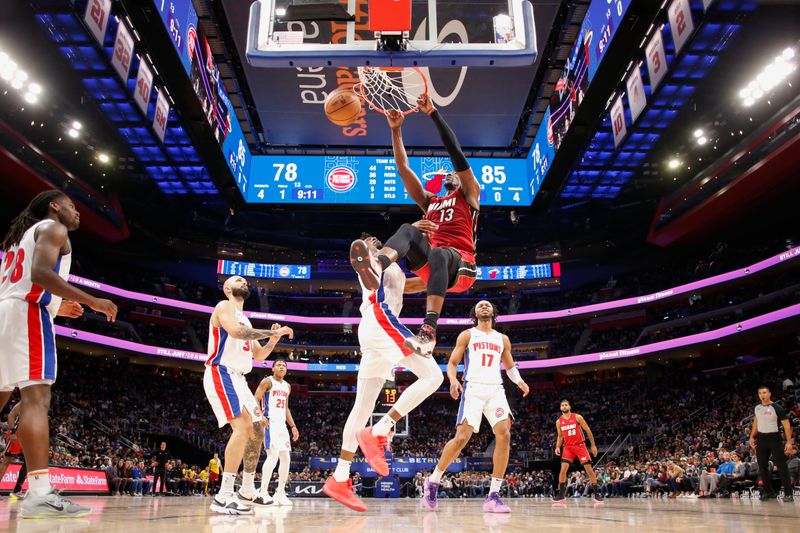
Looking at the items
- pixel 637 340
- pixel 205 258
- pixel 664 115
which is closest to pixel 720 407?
pixel 637 340

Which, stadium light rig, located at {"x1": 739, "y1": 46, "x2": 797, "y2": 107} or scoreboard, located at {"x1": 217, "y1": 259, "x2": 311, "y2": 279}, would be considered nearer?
stadium light rig, located at {"x1": 739, "y1": 46, "x2": 797, "y2": 107}

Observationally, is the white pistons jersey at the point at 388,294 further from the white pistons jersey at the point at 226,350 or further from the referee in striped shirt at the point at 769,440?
the referee in striped shirt at the point at 769,440

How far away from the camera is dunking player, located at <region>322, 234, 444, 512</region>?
468 centimetres

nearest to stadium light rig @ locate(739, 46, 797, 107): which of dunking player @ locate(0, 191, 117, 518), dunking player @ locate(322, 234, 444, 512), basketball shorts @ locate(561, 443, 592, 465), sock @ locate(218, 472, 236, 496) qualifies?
basketball shorts @ locate(561, 443, 592, 465)

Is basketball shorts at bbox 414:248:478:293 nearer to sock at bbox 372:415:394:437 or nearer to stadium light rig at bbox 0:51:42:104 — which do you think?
sock at bbox 372:415:394:437

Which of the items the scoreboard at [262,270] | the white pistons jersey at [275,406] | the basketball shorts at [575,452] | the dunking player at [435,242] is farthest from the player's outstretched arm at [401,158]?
the scoreboard at [262,270]

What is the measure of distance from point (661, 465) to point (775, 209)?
13.7m

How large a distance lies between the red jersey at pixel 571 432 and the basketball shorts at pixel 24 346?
396 inches

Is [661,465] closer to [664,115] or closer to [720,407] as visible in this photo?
[720,407]

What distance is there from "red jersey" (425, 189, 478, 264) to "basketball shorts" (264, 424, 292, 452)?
5.00 meters

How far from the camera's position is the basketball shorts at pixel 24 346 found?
3.49 m

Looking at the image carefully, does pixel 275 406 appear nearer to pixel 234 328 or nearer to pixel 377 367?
pixel 234 328

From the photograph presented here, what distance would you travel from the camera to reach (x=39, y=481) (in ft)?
11.5

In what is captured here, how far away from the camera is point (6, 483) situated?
12922 mm
